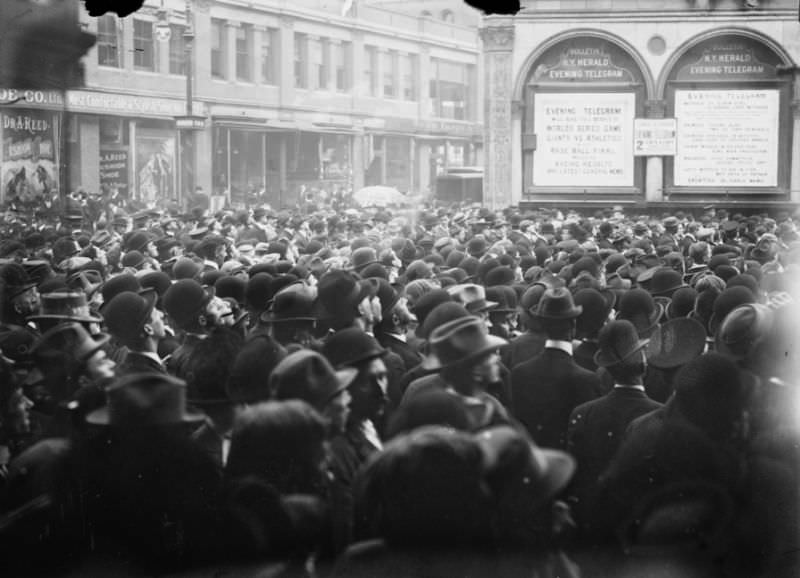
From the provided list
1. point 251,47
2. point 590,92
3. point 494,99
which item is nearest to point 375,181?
point 494,99

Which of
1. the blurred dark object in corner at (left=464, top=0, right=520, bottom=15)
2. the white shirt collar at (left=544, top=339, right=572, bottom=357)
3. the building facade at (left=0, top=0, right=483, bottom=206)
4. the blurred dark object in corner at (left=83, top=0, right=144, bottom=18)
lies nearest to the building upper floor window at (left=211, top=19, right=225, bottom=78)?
the building facade at (left=0, top=0, right=483, bottom=206)

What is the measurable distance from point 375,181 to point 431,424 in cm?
2039

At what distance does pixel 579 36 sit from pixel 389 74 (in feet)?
20.7

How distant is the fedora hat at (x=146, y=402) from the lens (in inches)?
179

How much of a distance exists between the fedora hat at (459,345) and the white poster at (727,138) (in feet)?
68.8

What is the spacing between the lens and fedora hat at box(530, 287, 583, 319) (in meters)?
6.19

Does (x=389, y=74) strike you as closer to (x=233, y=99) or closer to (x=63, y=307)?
(x=233, y=99)

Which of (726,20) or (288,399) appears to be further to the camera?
(726,20)

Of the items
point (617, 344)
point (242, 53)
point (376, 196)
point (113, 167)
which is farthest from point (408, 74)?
point (617, 344)

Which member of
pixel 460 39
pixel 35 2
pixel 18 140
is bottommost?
pixel 18 140

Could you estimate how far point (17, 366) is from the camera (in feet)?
19.1

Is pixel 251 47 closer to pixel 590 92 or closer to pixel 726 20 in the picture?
pixel 590 92

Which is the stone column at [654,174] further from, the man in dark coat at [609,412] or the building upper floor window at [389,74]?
the man in dark coat at [609,412]

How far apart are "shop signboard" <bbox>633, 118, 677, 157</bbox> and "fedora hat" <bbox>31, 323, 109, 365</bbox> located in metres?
20.9
